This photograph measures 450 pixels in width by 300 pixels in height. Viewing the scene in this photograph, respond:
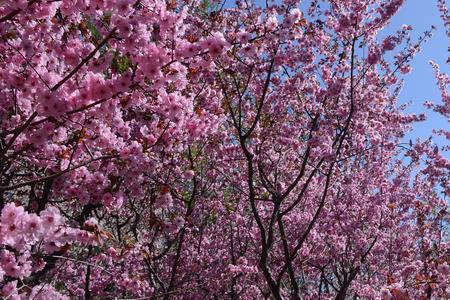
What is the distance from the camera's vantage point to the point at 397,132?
41.0 feet

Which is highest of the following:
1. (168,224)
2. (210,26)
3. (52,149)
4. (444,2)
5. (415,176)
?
(444,2)

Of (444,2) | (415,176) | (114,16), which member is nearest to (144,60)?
(114,16)

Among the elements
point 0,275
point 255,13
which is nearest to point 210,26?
point 255,13

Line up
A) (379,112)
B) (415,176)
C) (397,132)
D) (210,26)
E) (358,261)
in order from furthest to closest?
1. (415,176)
2. (397,132)
3. (358,261)
4. (379,112)
5. (210,26)

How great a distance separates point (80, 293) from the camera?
10695 mm

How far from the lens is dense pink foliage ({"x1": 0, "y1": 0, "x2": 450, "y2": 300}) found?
156 inches

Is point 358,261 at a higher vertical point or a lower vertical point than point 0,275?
higher

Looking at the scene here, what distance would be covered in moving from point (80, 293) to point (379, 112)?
7.49m

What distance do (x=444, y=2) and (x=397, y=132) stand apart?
3338 mm

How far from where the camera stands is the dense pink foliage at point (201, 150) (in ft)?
13.0

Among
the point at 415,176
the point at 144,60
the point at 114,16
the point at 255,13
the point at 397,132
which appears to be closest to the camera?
the point at 114,16

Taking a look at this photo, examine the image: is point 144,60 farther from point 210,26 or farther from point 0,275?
point 210,26

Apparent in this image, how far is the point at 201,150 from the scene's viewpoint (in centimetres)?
980

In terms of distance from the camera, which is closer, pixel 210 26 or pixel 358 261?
pixel 210 26
